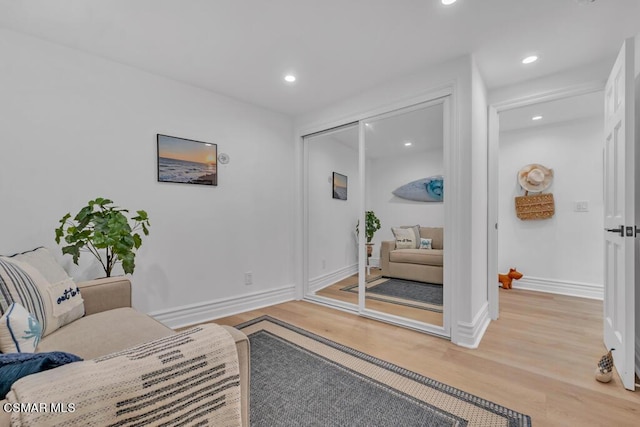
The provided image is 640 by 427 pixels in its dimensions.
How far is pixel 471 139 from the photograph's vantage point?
2.28 meters

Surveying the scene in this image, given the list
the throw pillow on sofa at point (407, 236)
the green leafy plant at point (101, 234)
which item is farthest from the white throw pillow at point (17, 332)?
the throw pillow on sofa at point (407, 236)

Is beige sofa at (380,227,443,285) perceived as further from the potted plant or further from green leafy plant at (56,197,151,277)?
green leafy plant at (56,197,151,277)

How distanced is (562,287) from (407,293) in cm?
223

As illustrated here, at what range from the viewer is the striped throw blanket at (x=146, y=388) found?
1.72 ft

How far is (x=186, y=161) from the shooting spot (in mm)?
2740

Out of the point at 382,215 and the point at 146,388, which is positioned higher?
the point at 382,215

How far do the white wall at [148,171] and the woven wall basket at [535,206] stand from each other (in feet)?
10.8

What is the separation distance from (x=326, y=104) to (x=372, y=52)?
1078 mm

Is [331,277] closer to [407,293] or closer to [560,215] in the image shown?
[407,293]

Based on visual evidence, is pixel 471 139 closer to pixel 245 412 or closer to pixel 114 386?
pixel 245 412

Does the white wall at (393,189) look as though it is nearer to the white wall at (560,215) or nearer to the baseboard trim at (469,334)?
the baseboard trim at (469,334)

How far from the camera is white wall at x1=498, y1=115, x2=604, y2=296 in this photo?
3.64 metres

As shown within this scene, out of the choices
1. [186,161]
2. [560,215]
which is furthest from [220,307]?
[560,215]

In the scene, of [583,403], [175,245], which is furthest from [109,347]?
[583,403]
